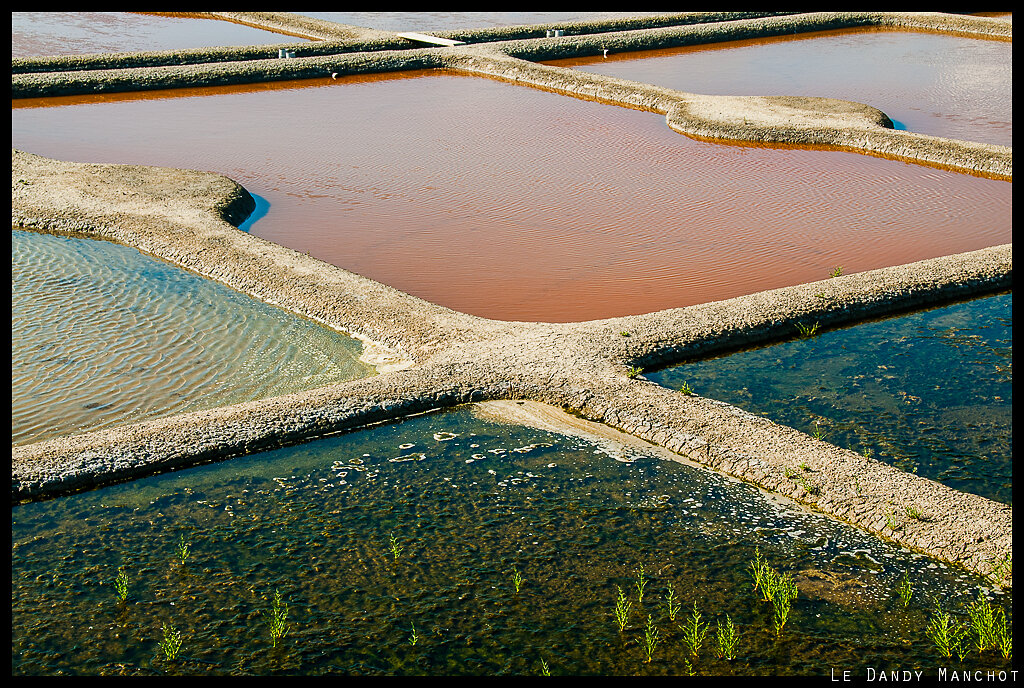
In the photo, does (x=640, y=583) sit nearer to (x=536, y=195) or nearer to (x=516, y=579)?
(x=516, y=579)

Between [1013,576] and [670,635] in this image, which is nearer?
[670,635]

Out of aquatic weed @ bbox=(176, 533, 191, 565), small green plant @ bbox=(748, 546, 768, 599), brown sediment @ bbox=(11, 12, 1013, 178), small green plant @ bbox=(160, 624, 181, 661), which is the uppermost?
brown sediment @ bbox=(11, 12, 1013, 178)

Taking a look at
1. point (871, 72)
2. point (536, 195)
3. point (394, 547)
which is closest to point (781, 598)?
point (394, 547)

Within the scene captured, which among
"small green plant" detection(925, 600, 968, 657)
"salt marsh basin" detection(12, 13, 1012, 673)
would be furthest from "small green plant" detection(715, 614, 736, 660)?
"small green plant" detection(925, 600, 968, 657)

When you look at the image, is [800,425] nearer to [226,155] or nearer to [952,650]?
[952,650]

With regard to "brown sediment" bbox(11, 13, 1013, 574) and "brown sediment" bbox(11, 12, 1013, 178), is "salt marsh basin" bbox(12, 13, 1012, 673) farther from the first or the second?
"brown sediment" bbox(11, 12, 1013, 178)
